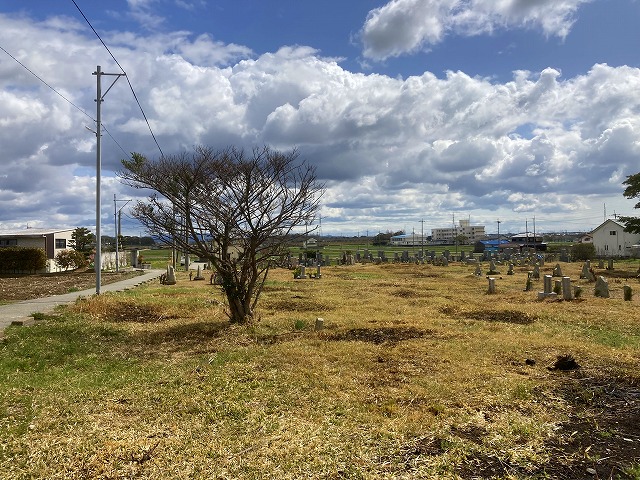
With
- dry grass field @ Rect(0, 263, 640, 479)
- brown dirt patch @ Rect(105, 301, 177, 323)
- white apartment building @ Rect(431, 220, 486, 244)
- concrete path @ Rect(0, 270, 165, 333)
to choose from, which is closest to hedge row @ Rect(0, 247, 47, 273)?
concrete path @ Rect(0, 270, 165, 333)

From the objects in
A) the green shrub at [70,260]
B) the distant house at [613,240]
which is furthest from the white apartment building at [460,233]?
the green shrub at [70,260]

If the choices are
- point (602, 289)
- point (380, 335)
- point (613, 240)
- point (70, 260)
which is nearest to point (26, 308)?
point (380, 335)

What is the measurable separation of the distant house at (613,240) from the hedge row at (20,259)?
175 ft

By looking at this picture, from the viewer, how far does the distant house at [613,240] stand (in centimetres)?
5359

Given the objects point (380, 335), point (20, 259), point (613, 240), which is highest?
point (613, 240)

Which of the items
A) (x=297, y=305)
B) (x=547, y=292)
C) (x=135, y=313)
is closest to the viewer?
(x=135, y=313)

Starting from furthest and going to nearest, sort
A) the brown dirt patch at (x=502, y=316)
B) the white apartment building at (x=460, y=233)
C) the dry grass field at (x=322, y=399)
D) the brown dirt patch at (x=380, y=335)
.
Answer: the white apartment building at (x=460, y=233) → the brown dirt patch at (x=502, y=316) → the brown dirt patch at (x=380, y=335) → the dry grass field at (x=322, y=399)

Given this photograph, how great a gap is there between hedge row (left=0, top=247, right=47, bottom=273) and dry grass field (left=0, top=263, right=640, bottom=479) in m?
24.6

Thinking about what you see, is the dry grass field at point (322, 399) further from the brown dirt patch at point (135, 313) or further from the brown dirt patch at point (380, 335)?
the brown dirt patch at point (135, 313)

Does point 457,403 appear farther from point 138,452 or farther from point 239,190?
point 239,190

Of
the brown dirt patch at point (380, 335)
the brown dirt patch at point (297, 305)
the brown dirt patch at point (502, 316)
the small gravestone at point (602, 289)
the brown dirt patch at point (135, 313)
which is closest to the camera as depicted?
the brown dirt patch at point (380, 335)

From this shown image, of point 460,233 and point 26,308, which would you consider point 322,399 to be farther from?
point 460,233

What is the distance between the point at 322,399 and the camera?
5918 millimetres

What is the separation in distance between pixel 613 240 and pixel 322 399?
59.6 meters
